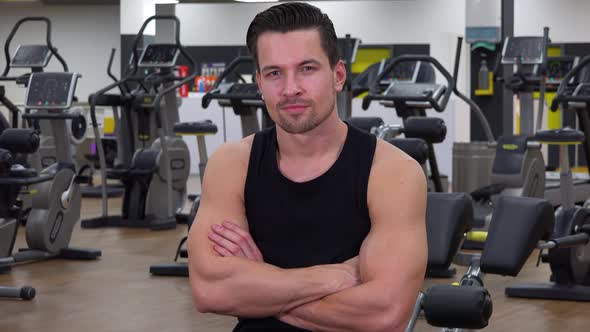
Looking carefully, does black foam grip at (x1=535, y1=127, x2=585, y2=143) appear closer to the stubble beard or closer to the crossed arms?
the crossed arms

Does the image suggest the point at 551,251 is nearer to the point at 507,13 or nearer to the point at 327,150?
the point at 327,150

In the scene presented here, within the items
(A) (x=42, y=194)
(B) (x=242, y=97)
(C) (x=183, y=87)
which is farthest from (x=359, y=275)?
(C) (x=183, y=87)

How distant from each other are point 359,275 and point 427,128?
11.8 ft

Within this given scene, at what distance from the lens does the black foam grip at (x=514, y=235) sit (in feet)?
7.23

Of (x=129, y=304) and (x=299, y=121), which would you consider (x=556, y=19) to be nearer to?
(x=129, y=304)

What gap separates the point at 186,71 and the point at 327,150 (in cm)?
1147

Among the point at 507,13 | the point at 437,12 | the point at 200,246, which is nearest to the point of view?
the point at 200,246

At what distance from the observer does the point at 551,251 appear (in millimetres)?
4863

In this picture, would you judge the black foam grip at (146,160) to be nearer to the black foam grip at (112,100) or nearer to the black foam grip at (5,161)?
the black foam grip at (112,100)

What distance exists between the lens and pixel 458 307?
6.37ft

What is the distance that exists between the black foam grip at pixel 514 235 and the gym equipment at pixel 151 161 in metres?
5.37

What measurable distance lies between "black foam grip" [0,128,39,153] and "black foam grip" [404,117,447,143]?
7.04 ft

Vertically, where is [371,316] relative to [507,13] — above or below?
below

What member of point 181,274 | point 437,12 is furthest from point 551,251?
point 437,12
